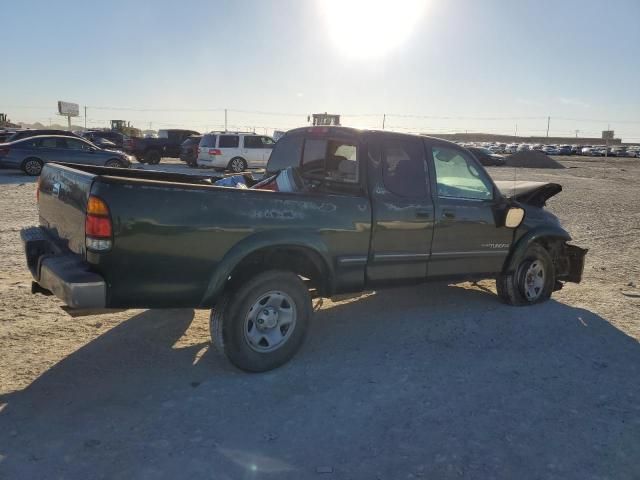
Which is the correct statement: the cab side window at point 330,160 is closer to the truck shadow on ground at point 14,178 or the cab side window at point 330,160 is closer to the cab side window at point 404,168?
the cab side window at point 404,168

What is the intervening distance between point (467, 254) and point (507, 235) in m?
0.61

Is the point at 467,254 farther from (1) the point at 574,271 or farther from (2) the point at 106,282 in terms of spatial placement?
(2) the point at 106,282

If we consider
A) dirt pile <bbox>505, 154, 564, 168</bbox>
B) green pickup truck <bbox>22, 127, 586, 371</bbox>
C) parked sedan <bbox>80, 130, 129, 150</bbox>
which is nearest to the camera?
green pickup truck <bbox>22, 127, 586, 371</bbox>

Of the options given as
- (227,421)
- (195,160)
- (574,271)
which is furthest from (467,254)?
(195,160)

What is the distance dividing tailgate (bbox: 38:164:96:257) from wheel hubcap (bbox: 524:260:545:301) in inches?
177

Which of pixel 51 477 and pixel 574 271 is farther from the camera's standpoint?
pixel 574 271

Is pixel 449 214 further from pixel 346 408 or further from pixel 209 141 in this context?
pixel 209 141

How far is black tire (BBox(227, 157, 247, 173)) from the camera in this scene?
21906 mm

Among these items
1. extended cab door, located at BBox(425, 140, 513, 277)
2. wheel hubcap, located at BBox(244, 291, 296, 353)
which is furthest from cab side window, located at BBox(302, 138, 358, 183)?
wheel hubcap, located at BBox(244, 291, 296, 353)

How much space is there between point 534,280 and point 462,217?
150 cm

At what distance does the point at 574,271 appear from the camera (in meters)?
6.20

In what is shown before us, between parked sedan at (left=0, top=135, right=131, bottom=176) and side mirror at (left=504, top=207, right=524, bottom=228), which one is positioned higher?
parked sedan at (left=0, top=135, right=131, bottom=176)

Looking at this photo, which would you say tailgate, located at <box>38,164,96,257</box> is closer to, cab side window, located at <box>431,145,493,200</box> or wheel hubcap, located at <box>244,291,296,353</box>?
wheel hubcap, located at <box>244,291,296,353</box>

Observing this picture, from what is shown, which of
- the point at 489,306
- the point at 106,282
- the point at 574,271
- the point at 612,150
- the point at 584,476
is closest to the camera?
the point at 584,476
